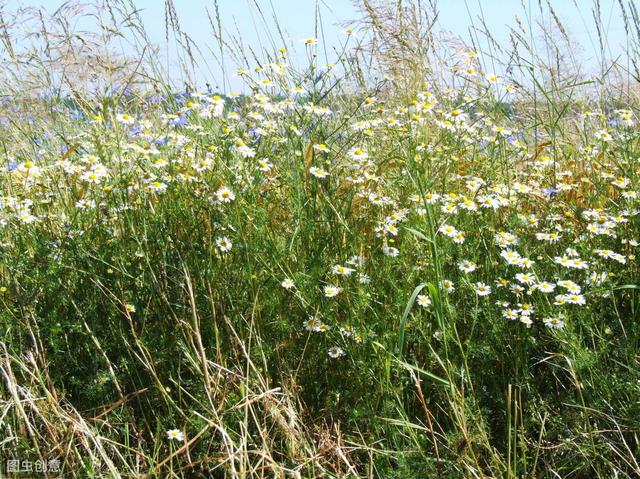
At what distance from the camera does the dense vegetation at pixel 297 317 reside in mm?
2094

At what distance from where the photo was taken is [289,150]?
2.57 metres

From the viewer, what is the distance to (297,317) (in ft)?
7.71

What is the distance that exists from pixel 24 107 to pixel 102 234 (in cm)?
118

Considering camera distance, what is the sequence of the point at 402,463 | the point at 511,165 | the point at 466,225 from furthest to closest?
the point at 511,165, the point at 466,225, the point at 402,463

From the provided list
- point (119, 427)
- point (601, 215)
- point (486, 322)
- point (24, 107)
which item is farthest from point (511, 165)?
point (24, 107)

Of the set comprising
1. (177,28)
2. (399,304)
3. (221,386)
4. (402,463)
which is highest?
(177,28)

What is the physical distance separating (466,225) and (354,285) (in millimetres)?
469

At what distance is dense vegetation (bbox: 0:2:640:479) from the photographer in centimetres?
209

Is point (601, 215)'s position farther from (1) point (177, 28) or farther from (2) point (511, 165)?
(1) point (177, 28)

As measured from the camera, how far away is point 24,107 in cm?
340

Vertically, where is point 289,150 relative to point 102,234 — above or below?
above

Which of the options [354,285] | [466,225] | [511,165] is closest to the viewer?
[354,285]

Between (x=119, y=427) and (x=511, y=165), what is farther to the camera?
(x=511, y=165)

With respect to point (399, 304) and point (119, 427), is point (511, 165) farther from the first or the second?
point (119, 427)
